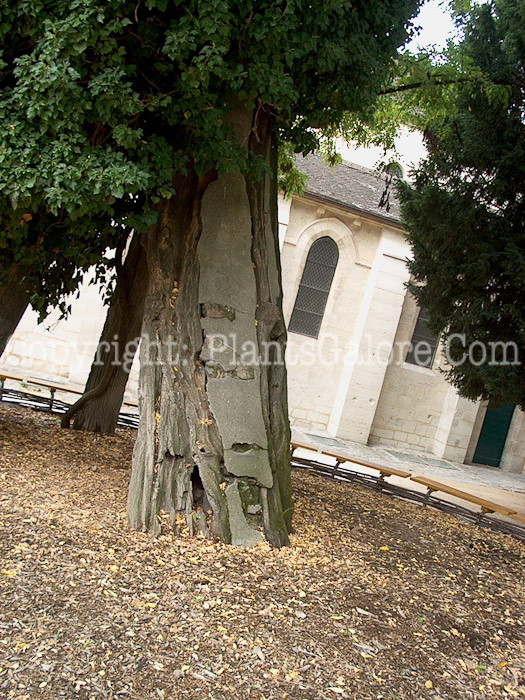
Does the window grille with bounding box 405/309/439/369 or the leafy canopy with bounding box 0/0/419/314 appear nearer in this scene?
the leafy canopy with bounding box 0/0/419/314

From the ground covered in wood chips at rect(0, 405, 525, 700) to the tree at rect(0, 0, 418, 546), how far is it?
52 centimetres

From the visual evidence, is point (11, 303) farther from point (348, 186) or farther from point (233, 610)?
point (348, 186)

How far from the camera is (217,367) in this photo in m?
5.51

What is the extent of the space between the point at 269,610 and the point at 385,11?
16.2 feet

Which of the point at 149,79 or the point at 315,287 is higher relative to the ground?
the point at 315,287

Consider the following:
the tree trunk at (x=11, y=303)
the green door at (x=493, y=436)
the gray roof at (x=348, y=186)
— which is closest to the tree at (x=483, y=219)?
the tree trunk at (x=11, y=303)

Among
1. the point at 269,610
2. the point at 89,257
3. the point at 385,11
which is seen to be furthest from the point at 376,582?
the point at 385,11

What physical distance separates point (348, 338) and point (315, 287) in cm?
175

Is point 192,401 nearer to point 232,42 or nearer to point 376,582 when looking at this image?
point 376,582

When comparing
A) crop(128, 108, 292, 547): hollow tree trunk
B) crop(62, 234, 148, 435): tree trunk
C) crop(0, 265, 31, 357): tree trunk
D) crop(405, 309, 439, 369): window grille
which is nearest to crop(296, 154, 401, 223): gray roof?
crop(405, 309, 439, 369): window grille

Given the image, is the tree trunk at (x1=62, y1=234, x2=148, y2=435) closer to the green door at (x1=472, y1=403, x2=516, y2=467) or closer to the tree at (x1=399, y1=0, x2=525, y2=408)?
the tree at (x1=399, y1=0, x2=525, y2=408)

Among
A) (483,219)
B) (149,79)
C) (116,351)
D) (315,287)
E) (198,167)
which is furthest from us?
(315,287)

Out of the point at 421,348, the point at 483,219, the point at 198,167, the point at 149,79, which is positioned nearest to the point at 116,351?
the point at 198,167

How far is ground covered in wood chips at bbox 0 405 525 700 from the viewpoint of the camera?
134 inches
